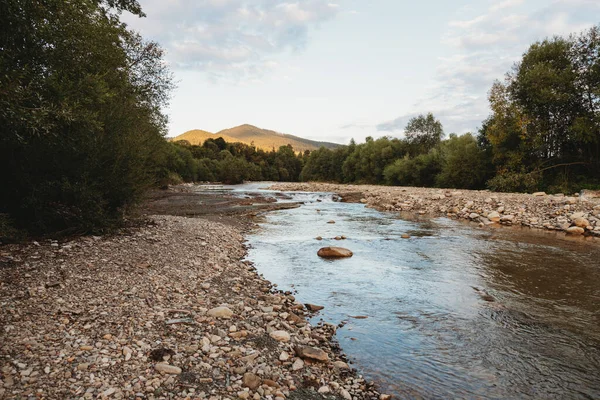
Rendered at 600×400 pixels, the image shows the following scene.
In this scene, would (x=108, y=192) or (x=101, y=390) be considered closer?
(x=101, y=390)

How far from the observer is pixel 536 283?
946 cm

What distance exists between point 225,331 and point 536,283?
8964 mm

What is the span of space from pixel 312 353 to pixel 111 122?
1074 centimetres

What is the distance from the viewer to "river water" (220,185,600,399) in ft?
16.5

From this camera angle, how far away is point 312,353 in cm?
523

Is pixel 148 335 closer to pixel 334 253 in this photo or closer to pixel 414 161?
pixel 334 253

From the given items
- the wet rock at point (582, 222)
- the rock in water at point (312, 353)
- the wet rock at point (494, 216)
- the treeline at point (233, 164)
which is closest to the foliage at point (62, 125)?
the rock in water at point (312, 353)

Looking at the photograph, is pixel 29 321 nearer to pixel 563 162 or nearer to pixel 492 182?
pixel 492 182

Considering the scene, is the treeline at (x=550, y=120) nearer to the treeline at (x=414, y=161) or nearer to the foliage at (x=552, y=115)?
the foliage at (x=552, y=115)

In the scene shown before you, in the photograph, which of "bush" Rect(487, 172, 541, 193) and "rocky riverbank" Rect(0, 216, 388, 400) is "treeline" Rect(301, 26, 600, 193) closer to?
"bush" Rect(487, 172, 541, 193)

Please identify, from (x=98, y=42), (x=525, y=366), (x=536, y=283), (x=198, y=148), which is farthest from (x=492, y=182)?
(x=198, y=148)

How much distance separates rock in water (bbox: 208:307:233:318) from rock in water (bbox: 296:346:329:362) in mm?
1746

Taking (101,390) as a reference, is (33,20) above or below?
above

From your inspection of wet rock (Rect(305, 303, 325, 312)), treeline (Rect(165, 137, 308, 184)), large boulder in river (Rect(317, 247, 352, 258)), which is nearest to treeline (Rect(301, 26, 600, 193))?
large boulder in river (Rect(317, 247, 352, 258))
